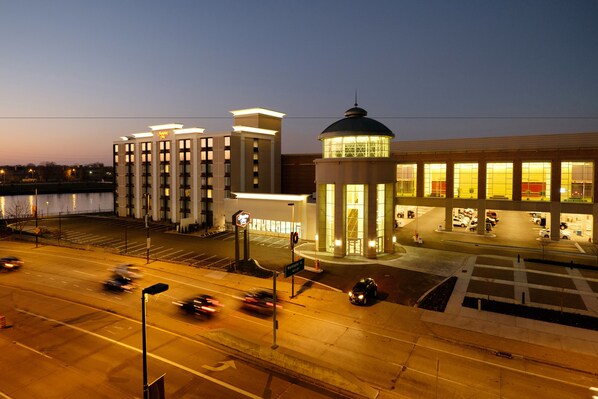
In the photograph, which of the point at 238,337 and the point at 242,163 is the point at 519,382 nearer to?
the point at 238,337

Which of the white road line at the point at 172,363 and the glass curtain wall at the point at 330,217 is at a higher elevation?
the glass curtain wall at the point at 330,217

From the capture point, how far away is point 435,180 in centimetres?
6988

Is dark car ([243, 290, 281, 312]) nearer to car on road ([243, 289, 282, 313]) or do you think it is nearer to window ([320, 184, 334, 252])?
car on road ([243, 289, 282, 313])

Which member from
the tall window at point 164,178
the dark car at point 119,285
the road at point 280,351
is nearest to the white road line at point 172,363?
the road at point 280,351

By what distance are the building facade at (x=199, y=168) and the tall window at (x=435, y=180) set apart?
106 ft

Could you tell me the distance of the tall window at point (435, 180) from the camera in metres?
68.8

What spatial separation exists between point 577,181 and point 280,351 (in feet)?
192

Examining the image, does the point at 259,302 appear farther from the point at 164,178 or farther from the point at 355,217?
the point at 164,178

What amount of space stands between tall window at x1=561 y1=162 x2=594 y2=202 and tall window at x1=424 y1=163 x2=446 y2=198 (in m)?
18.7

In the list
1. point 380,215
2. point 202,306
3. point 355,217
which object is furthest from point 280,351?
point 380,215

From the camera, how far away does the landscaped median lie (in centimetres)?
1742

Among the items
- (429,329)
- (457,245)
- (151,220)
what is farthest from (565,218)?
(151,220)

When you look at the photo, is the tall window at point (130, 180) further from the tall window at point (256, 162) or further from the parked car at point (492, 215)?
the parked car at point (492, 215)

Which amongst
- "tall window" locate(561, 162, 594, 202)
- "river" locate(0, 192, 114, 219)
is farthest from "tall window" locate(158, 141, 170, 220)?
"tall window" locate(561, 162, 594, 202)
